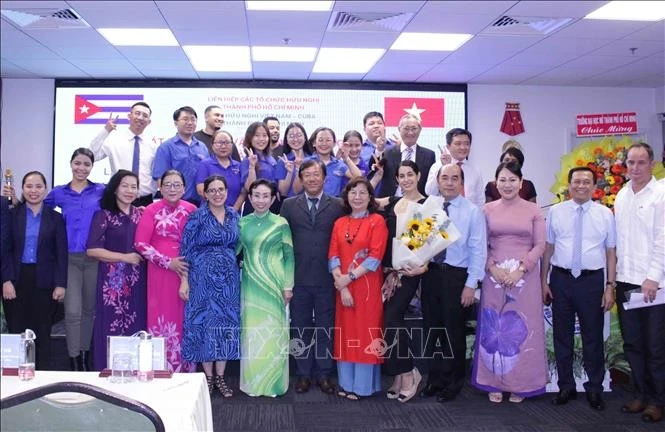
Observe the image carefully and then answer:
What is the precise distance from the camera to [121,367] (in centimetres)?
189

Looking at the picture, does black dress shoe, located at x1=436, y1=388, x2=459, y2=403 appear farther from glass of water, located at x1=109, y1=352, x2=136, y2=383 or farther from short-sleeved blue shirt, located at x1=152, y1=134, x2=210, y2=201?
glass of water, located at x1=109, y1=352, x2=136, y2=383

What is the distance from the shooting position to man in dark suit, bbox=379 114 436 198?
4.53m

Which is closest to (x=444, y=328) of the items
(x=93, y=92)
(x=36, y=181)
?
(x=36, y=181)

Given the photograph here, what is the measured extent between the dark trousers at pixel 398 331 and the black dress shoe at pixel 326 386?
38cm

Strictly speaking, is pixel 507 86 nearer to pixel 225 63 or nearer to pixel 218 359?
pixel 225 63

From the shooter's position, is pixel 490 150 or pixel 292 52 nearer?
pixel 292 52

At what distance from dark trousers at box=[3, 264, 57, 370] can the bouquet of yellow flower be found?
1925mm

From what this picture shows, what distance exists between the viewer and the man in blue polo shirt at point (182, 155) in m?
4.54

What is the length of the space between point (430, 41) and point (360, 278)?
3254 mm

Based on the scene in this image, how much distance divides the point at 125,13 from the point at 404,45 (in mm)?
2652

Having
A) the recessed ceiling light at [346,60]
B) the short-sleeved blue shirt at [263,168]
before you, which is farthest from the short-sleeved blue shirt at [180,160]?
the recessed ceiling light at [346,60]

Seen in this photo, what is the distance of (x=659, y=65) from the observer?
7305mm

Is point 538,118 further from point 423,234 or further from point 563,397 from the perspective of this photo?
point 423,234

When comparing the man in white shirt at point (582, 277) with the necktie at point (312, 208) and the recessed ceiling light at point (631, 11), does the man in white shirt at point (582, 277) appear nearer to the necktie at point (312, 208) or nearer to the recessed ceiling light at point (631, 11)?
the necktie at point (312, 208)
